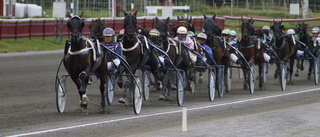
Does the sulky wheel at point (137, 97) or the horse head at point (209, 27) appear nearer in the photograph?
the sulky wheel at point (137, 97)

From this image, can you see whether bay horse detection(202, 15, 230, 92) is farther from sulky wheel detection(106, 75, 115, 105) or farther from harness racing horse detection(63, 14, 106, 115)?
harness racing horse detection(63, 14, 106, 115)

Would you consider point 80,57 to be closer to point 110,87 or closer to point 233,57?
point 110,87

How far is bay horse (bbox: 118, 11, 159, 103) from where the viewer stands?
47.5ft

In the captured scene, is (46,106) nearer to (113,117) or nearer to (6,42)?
(113,117)

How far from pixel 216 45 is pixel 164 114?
5.21 metres

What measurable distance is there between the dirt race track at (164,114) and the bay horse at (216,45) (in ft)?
2.70

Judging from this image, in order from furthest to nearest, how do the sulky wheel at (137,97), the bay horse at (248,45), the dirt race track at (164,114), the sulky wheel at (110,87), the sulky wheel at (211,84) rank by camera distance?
the bay horse at (248,45) → the sulky wheel at (211,84) → the sulky wheel at (110,87) → the sulky wheel at (137,97) → the dirt race track at (164,114)

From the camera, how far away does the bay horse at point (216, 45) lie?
17891 mm

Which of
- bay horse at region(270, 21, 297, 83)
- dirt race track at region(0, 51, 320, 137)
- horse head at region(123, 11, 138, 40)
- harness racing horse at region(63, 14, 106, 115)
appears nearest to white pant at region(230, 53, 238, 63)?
dirt race track at region(0, 51, 320, 137)

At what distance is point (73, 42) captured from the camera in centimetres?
1313

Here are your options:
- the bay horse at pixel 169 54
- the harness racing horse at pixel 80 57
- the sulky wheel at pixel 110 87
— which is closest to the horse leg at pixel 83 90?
the harness racing horse at pixel 80 57

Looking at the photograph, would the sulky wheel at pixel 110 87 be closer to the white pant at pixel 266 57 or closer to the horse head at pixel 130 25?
the horse head at pixel 130 25

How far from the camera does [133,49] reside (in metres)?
14.9

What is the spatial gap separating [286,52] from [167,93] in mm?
6770
